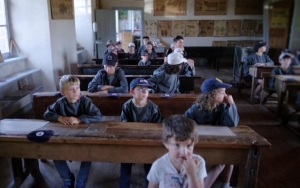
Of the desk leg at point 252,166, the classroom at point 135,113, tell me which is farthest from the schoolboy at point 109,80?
the desk leg at point 252,166

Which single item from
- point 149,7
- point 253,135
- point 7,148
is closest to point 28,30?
point 7,148

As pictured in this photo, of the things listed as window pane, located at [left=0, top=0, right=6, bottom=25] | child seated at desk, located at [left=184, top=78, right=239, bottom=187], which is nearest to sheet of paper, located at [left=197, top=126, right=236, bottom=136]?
child seated at desk, located at [left=184, top=78, right=239, bottom=187]

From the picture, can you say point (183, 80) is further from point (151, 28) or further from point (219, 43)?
point (219, 43)

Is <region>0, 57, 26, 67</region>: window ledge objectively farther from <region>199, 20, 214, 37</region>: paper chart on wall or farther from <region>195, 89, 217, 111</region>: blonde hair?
<region>199, 20, 214, 37</region>: paper chart on wall

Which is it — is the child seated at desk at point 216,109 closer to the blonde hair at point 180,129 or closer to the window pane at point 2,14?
the blonde hair at point 180,129

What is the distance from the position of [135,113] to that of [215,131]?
2.25ft

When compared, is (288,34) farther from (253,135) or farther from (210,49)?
(210,49)

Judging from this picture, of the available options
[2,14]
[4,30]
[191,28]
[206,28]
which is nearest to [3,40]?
[4,30]

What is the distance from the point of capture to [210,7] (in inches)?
395

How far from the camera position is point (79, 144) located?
1.82 metres

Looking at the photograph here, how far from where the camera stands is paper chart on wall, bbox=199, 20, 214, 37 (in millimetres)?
10117

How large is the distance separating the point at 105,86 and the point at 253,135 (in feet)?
6.67

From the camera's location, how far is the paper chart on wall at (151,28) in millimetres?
10062

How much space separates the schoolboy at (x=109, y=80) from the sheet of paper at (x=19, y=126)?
51.2 inches
